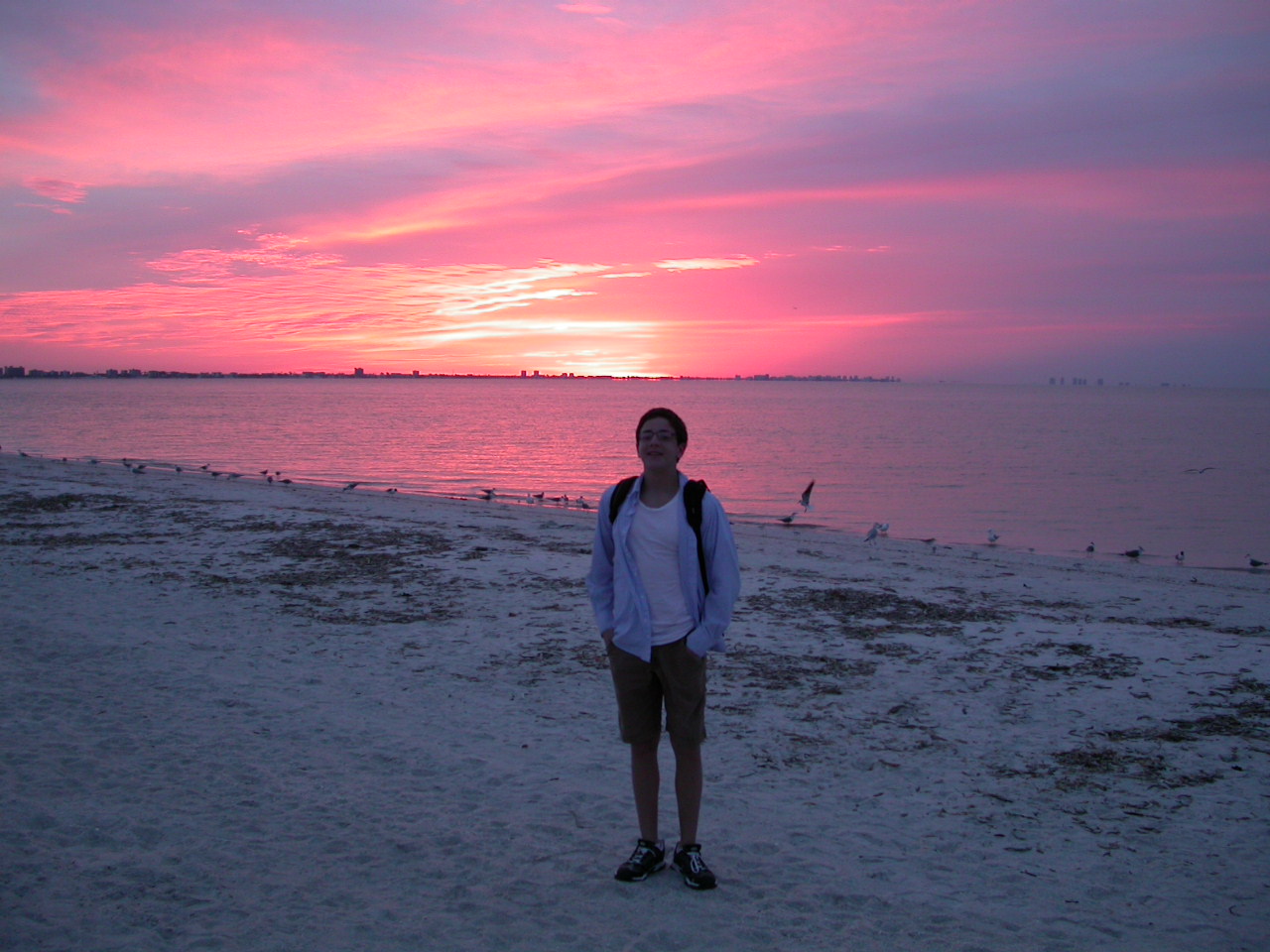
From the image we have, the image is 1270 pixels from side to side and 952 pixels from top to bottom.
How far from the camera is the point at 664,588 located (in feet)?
12.5

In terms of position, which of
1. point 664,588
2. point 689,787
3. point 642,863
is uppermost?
point 664,588

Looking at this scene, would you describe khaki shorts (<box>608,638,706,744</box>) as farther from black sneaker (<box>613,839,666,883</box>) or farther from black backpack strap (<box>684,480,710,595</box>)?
black sneaker (<box>613,839,666,883</box>)

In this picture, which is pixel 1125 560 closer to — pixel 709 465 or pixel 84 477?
pixel 709 465

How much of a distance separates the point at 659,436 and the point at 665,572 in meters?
0.61

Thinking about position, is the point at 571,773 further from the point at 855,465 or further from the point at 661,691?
the point at 855,465

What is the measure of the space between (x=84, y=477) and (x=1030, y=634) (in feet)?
82.4

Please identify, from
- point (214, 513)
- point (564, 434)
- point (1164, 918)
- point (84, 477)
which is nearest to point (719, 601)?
point (1164, 918)

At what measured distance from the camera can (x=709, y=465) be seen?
38.8 m

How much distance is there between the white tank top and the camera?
149 inches

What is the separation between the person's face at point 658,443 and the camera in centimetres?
379

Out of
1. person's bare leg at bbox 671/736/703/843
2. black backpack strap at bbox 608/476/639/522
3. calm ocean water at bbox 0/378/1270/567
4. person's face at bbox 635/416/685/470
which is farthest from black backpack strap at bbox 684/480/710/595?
calm ocean water at bbox 0/378/1270/567

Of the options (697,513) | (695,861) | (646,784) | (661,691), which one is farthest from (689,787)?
(697,513)

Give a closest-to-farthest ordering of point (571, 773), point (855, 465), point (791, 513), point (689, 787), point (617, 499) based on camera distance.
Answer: point (617, 499), point (689, 787), point (571, 773), point (791, 513), point (855, 465)

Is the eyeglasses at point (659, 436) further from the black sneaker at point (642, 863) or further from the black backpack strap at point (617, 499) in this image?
the black sneaker at point (642, 863)
